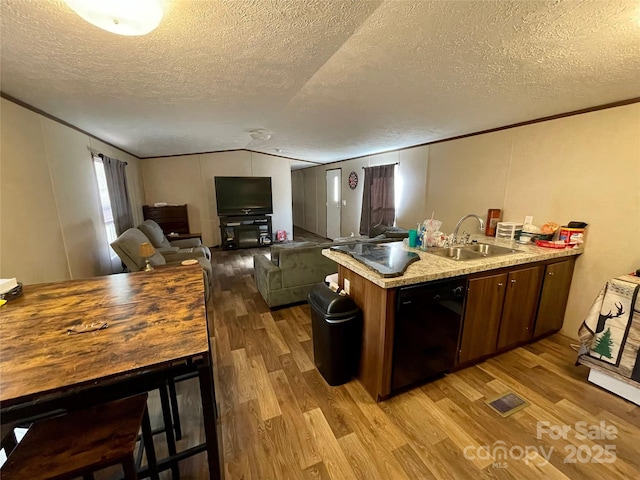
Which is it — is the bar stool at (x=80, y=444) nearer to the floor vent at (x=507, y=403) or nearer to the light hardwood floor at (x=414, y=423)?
the light hardwood floor at (x=414, y=423)

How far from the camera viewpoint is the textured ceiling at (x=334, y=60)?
1302 mm

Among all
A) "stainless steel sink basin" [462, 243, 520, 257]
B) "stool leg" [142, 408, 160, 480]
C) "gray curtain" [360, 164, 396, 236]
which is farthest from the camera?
"gray curtain" [360, 164, 396, 236]

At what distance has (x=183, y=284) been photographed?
1517 mm

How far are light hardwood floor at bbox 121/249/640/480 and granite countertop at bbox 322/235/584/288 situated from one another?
0.90 meters

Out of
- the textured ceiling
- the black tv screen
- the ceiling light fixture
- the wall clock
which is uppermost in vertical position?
the textured ceiling

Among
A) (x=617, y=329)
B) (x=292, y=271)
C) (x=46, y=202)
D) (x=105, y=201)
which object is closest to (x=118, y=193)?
(x=105, y=201)

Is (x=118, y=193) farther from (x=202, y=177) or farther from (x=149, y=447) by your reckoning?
(x=149, y=447)

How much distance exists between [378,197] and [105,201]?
474 cm

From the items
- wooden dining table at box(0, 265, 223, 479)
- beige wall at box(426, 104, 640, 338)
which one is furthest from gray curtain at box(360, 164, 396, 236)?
wooden dining table at box(0, 265, 223, 479)

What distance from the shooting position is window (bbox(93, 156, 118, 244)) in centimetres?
369

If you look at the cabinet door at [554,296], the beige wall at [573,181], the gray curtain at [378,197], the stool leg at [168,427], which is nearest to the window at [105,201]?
the stool leg at [168,427]

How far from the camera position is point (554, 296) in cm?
249

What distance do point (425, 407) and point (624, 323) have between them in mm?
1539

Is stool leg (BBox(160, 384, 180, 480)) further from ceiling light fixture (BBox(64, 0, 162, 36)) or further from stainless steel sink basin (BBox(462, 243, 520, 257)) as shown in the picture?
stainless steel sink basin (BBox(462, 243, 520, 257))
